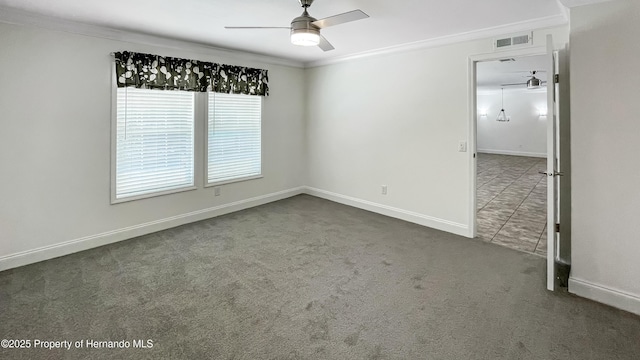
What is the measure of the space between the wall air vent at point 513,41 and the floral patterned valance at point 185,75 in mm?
3341

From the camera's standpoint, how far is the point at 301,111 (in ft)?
19.6

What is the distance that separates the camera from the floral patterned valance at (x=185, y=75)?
3688mm

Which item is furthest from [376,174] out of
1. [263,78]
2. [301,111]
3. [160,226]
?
[160,226]

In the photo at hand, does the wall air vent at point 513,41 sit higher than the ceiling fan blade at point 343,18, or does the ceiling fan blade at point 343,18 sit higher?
the wall air vent at point 513,41

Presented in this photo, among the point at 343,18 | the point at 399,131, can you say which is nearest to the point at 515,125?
the point at 399,131

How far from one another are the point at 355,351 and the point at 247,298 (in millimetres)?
1018

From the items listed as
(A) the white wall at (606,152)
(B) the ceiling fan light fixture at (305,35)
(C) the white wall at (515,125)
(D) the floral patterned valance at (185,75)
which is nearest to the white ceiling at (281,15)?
(D) the floral patterned valance at (185,75)

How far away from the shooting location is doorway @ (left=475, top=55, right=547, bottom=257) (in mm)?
4148

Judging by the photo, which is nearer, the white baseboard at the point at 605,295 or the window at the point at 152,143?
the white baseboard at the point at 605,295

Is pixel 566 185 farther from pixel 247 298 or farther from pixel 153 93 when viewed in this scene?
pixel 153 93

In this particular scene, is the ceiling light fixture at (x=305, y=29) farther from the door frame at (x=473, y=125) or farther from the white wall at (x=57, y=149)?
the white wall at (x=57, y=149)

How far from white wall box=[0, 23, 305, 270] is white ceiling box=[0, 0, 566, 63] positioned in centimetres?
37

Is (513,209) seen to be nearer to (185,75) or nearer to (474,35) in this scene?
(474,35)

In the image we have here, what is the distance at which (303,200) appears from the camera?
18.7 feet
